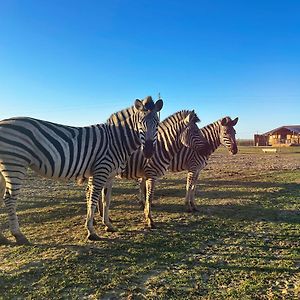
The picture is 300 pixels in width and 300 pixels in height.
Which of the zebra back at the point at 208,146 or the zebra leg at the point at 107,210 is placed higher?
the zebra back at the point at 208,146

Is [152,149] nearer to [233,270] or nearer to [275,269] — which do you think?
[233,270]

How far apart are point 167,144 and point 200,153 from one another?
1352 mm

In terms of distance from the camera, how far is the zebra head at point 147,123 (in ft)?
18.5

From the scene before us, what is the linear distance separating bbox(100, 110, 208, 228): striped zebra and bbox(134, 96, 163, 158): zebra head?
133 cm

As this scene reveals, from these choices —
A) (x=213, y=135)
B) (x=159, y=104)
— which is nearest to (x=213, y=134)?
(x=213, y=135)

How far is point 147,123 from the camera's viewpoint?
225 inches

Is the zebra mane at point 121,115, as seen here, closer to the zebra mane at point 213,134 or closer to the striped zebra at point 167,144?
the striped zebra at point 167,144

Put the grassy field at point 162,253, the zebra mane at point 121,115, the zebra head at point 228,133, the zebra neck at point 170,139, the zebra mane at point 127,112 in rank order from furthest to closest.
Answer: the zebra head at point 228,133 < the zebra neck at point 170,139 < the zebra mane at point 121,115 < the zebra mane at point 127,112 < the grassy field at point 162,253

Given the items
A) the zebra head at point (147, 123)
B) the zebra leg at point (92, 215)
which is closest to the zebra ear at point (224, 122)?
the zebra head at point (147, 123)

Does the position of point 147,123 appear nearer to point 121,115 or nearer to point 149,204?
point 121,115

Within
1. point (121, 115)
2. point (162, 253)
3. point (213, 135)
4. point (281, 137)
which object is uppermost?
point (281, 137)

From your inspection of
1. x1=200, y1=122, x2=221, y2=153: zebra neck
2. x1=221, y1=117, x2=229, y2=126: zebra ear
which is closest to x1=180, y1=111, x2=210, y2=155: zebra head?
x1=200, y1=122, x2=221, y2=153: zebra neck

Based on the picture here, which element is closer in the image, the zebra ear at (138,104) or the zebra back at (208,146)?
the zebra ear at (138,104)

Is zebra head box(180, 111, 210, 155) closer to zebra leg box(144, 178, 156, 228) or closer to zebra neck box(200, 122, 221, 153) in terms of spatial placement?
zebra neck box(200, 122, 221, 153)
